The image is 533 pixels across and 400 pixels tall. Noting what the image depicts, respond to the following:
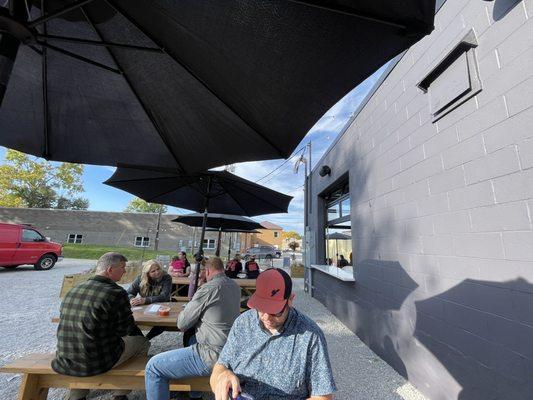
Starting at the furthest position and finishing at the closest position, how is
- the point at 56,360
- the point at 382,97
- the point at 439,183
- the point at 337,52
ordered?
the point at 382,97 < the point at 439,183 < the point at 56,360 < the point at 337,52

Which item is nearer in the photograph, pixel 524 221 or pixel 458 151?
pixel 524 221

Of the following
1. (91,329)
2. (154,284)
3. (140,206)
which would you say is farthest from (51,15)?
(140,206)

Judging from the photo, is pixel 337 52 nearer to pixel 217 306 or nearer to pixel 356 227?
pixel 217 306

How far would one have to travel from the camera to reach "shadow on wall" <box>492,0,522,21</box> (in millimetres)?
2154

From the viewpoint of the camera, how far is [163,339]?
14.9 ft

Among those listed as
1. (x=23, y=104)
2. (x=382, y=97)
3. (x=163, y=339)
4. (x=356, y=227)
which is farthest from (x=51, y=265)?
(x=382, y=97)

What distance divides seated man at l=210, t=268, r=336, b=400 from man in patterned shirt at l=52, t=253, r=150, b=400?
3.98 feet

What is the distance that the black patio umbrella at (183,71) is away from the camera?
1.58 metres

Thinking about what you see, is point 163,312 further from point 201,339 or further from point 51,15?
point 51,15

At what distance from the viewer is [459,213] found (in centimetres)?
260

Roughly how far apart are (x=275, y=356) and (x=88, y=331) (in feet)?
5.45

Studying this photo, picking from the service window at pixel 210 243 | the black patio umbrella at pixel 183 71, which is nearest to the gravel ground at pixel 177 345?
the black patio umbrella at pixel 183 71

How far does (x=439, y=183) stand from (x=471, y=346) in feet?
5.14

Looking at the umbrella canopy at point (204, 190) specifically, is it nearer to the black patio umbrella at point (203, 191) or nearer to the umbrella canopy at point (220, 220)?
the black patio umbrella at point (203, 191)
